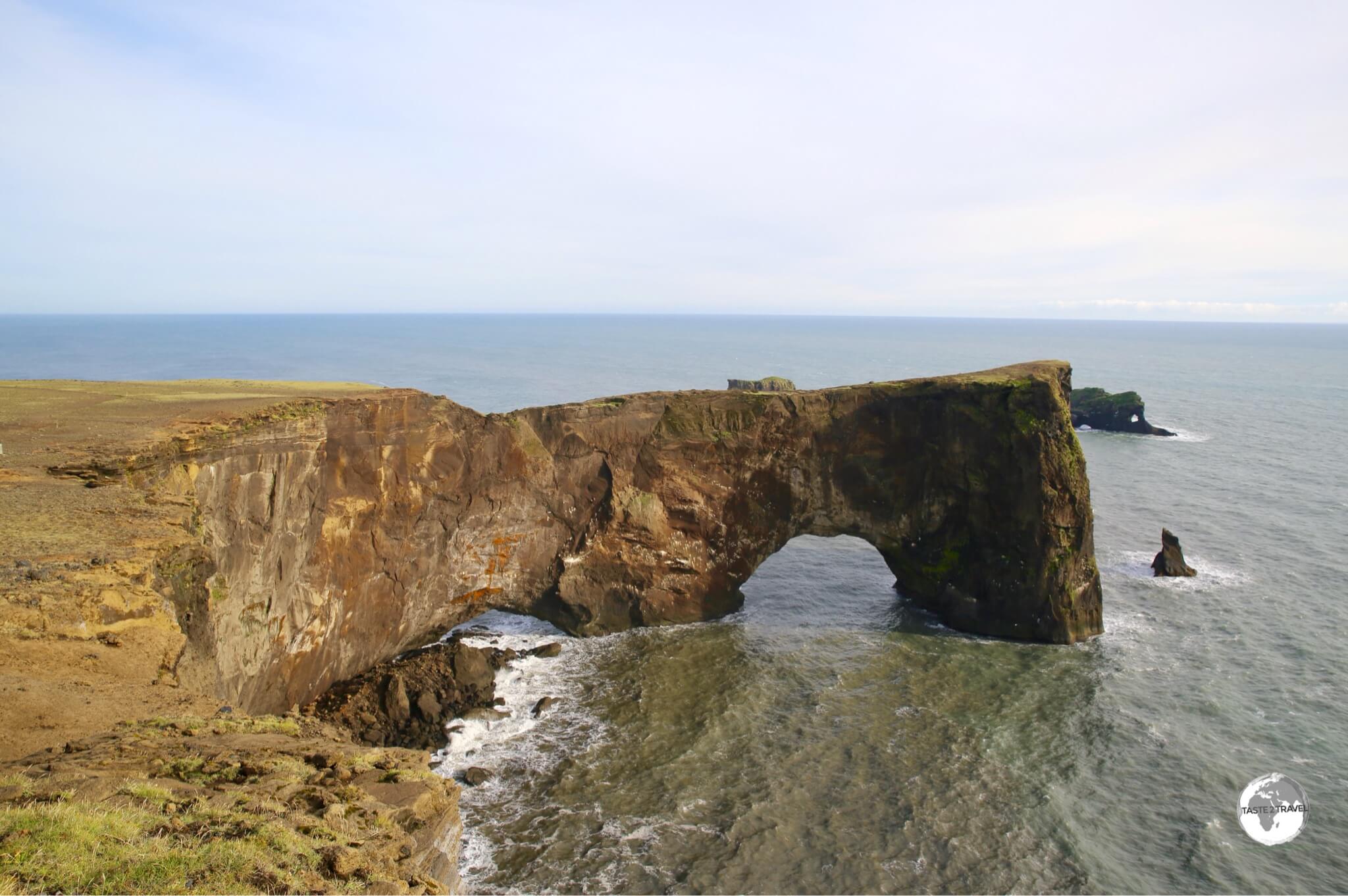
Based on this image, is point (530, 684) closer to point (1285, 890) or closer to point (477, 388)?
point (1285, 890)

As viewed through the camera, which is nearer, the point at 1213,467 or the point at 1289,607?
the point at 1289,607

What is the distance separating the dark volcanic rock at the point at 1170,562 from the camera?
35625mm

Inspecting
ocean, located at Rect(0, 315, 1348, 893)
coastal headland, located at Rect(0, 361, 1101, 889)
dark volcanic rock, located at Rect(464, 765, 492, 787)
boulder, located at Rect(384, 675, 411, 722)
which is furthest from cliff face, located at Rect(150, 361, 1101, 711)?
dark volcanic rock, located at Rect(464, 765, 492, 787)

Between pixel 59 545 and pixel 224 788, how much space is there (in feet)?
22.9

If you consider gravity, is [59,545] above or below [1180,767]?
above

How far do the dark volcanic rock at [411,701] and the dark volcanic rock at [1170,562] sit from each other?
30.6 meters

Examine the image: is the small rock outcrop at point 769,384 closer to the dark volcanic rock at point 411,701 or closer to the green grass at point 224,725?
the dark volcanic rock at point 411,701

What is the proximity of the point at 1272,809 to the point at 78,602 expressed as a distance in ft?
88.6

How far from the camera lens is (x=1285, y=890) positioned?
56.5 ft

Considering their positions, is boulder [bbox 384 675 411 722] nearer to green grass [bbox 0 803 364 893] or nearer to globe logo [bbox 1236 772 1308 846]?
green grass [bbox 0 803 364 893]

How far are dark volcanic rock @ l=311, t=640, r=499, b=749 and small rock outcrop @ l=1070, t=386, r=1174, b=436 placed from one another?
65.9 meters

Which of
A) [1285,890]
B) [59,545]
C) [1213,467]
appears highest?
[59,545]

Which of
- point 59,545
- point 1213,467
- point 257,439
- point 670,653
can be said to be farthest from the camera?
point 1213,467

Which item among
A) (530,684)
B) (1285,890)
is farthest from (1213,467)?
(530,684)
